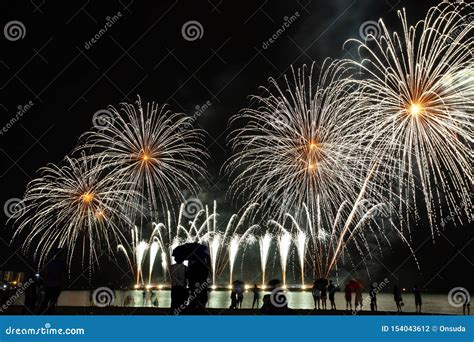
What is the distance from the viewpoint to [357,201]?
31922 mm

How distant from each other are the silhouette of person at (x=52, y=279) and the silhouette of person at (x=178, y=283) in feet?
11.5

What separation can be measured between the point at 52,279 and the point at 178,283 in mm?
3952

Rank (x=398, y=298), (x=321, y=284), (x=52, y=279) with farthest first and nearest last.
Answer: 1. (x=321, y=284)
2. (x=398, y=298)
3. (x=52, y=279)

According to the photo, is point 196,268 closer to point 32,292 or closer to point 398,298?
point 32,292

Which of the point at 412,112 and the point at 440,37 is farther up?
the point at 440,37

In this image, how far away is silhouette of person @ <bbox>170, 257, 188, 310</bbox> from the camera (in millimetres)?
16312

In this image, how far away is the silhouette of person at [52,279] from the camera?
16203mm

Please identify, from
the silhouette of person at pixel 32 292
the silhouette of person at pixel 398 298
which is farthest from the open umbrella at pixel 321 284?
the silhouette of person at pixel 32 292

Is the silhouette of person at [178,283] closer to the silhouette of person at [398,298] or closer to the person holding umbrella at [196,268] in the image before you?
the person holding umbrella at [196,268]

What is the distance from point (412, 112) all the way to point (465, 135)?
2.71 meters

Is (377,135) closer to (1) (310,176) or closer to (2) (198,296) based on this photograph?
(1) (310,176)

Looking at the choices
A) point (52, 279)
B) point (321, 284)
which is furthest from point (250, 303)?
point (52, 279)

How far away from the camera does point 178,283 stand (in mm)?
16375
